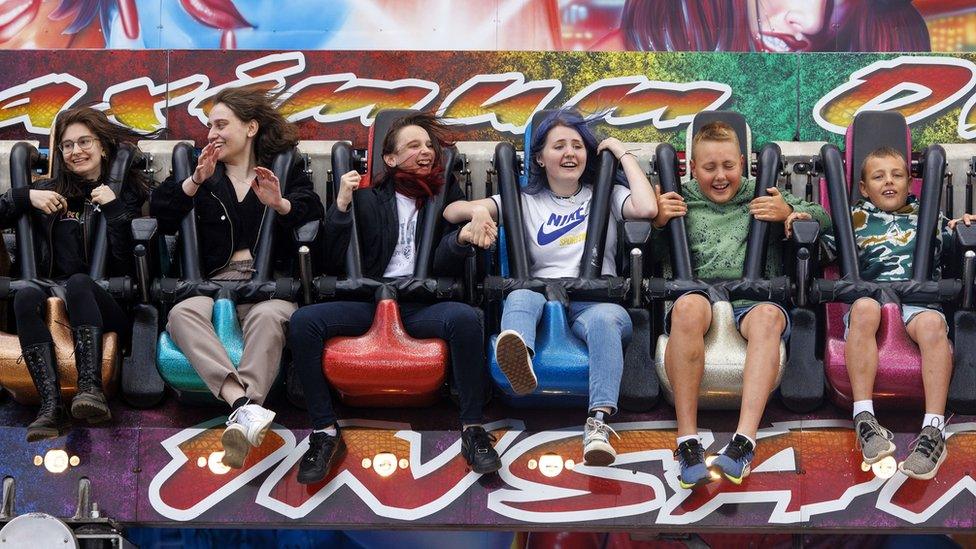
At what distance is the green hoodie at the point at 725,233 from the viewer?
17.1 ft

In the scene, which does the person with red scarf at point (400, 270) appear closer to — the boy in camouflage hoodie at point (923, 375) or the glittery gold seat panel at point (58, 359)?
the glittery gold seat panel at point (58, 359)

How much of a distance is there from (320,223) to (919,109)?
106 inches

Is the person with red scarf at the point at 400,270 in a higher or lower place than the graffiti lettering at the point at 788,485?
higher

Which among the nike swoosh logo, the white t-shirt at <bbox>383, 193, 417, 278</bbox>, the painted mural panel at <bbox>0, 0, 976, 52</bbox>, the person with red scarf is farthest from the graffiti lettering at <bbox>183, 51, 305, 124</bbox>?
the nike swoosh logo

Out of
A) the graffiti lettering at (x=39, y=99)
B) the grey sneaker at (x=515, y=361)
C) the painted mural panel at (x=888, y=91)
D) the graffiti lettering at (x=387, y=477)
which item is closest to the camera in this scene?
the grey sneaker at (x=515, y=361)

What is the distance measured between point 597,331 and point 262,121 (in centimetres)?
166

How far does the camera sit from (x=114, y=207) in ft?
17.2

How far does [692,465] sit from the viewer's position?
190 inches

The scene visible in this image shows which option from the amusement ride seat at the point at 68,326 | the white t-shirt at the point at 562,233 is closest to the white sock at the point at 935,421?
the white t-shirt at the point at 562,233

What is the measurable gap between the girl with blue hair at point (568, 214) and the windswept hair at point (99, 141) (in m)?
1.27

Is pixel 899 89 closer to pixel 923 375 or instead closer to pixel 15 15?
pixel 923 375

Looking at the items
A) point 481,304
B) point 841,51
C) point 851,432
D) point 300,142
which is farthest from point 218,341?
point 841,51

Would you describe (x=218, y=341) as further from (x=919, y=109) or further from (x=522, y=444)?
(x=919, y=109)

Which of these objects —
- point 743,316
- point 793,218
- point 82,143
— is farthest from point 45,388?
point 793,218
